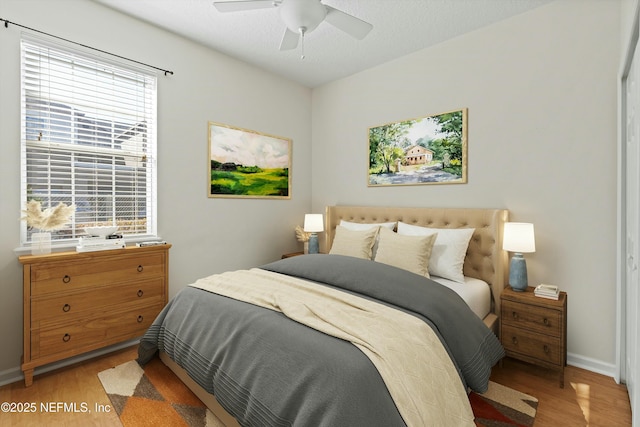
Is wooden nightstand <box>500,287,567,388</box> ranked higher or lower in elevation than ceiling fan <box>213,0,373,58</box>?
lower

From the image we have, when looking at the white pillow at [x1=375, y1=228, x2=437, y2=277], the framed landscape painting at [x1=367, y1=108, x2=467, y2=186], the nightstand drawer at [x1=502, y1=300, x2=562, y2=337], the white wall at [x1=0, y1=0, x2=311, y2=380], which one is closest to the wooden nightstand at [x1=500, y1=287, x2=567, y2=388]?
the nightstand drawer at [x1=502, y1=300, x2=562, y2=337]

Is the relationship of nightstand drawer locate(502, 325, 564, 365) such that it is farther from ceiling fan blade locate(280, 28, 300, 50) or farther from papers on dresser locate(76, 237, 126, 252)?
papers on dresser locate(76, 237, 126, 252)

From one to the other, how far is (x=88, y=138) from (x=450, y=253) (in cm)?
310

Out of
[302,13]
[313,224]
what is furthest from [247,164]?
[302,13]

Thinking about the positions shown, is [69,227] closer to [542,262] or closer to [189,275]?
[189,275]

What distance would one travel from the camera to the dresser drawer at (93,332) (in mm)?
2128

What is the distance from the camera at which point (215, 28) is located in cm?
284

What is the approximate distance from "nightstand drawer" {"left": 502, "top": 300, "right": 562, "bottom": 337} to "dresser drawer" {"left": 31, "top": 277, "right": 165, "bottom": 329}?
2.77m

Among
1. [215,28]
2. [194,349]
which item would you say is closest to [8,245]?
[194,349]

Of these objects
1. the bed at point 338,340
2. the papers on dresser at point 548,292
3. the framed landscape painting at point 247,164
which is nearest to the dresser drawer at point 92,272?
the bed at point 338,340

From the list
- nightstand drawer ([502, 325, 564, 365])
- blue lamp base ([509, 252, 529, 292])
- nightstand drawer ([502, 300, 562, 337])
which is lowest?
nightstand drawer ([502, 325, 564, 365])

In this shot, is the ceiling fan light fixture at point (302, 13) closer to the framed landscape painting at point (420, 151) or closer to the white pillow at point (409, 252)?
the framed landscape painting at point (420, 151)

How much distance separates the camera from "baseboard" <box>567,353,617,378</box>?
7.43 ft

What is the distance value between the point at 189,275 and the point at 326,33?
2.68 m
